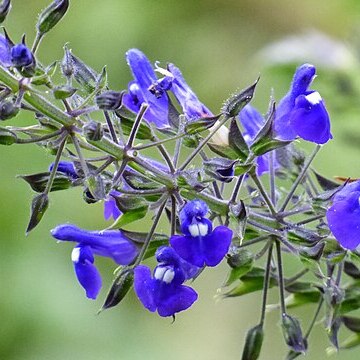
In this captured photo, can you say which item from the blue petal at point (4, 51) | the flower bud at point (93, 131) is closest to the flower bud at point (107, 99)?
the flower bud at point (93, 131)

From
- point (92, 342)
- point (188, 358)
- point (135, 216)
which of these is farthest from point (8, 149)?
point (135, 216)

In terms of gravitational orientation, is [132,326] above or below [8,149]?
below

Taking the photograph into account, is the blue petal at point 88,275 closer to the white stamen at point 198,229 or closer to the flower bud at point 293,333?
the white stamen at point 198,229

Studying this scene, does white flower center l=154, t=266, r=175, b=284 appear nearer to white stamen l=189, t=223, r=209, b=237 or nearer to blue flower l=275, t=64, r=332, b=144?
white stamen l=189, t=223, r=209, b=237

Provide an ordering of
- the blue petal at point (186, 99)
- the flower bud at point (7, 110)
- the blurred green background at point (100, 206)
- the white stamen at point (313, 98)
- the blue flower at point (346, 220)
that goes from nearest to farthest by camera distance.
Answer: the flower bud at point (7, 110), the blue flower at point (346, 220), the white stamen at point (313, 98), the blue petal at point (186, 99), the blurred green background at point (100, 206)

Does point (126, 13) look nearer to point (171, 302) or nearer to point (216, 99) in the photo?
point (216, 99)

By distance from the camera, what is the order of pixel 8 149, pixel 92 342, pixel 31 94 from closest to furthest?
1. pixel 31 94
2. pixel 92 342
3. pixel 8 149
